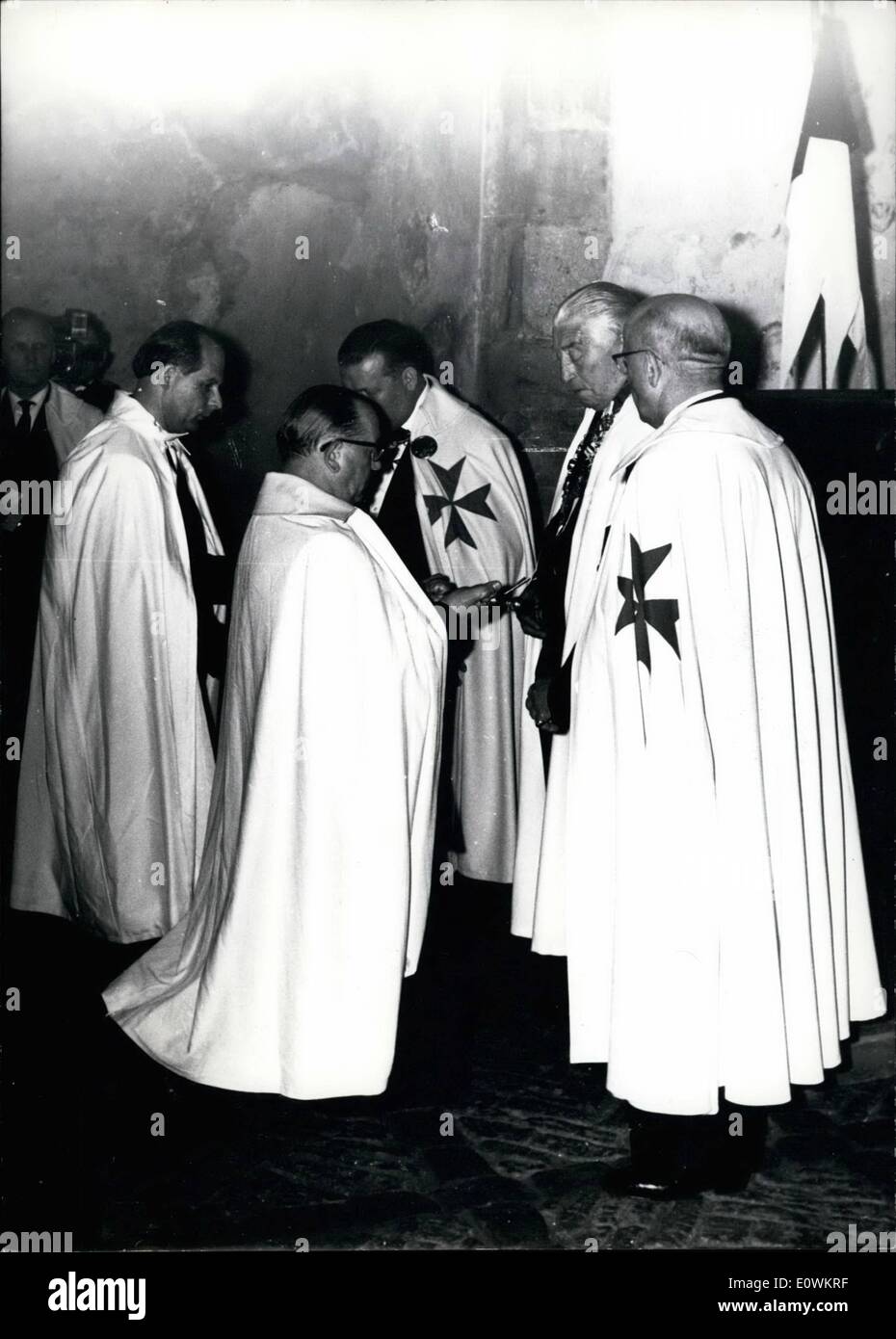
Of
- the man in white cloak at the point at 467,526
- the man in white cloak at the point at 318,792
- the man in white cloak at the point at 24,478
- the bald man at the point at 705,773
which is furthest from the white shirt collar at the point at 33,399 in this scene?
the bald man at the point at 705,773

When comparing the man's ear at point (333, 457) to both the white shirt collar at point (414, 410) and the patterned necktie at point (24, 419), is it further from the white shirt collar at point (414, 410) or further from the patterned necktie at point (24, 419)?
the patterned necktie at point (24, 419)

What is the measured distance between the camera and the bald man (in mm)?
3244

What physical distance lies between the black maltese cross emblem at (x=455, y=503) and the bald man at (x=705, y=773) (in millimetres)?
1693

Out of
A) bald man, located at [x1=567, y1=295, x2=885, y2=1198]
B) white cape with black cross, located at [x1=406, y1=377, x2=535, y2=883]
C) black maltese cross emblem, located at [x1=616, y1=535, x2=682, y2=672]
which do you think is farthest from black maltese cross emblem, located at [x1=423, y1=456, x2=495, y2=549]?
black maltese cross emblem, located at [x1=616, y1=535, x2=682, y2=672]

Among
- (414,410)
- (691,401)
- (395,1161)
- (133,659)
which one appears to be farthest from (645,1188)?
(414,410)

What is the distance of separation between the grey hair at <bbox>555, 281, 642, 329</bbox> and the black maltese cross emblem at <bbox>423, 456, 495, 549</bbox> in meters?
1.06

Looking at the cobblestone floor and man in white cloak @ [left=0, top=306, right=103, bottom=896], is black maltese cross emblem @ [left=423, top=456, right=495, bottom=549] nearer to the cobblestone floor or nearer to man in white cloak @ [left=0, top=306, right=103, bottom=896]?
man in white cloak @ [left=0, top=306, right=103, bottom=896]

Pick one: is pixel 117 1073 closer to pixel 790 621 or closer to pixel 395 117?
pixel 790 621

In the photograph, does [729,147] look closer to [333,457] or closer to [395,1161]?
[333,457]

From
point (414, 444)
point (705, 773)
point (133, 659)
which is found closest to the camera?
point (705, 773)

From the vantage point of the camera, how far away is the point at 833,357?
18.1 feet

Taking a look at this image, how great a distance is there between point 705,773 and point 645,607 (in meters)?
0.43

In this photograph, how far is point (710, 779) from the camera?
10.7ft
